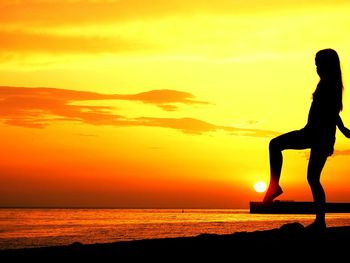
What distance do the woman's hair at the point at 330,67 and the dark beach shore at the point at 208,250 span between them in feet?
7.70

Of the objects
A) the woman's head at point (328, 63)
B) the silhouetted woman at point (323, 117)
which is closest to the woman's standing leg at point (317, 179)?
the silhouetted woman at point (323, 117)

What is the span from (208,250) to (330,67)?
12.8 ft

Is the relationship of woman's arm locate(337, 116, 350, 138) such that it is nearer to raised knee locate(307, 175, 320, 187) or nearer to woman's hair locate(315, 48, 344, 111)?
woman's hair locate(315, 48, 344, 111)

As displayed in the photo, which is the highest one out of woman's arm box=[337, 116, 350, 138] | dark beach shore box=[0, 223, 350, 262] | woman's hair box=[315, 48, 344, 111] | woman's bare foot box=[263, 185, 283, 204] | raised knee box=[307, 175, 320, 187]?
woman's hair box=[315, 48, 344, 111]

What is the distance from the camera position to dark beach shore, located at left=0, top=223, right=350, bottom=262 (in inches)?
220

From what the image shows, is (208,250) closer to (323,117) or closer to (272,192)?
(272,192)

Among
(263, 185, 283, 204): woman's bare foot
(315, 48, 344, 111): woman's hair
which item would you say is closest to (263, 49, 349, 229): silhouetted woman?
(315, 48, 344, 111): woman's hair

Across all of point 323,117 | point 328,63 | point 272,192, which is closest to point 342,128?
Result: point 323,117

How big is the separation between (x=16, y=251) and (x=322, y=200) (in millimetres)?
4913

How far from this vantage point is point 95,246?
6211 millimetres

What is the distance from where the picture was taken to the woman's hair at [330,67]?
8.66 m

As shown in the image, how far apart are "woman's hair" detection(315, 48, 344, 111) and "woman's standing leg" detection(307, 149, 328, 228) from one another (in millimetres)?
848

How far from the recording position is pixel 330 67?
8719 millimetres

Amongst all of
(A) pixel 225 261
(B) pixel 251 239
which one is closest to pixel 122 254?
(A) pixel 225 261
